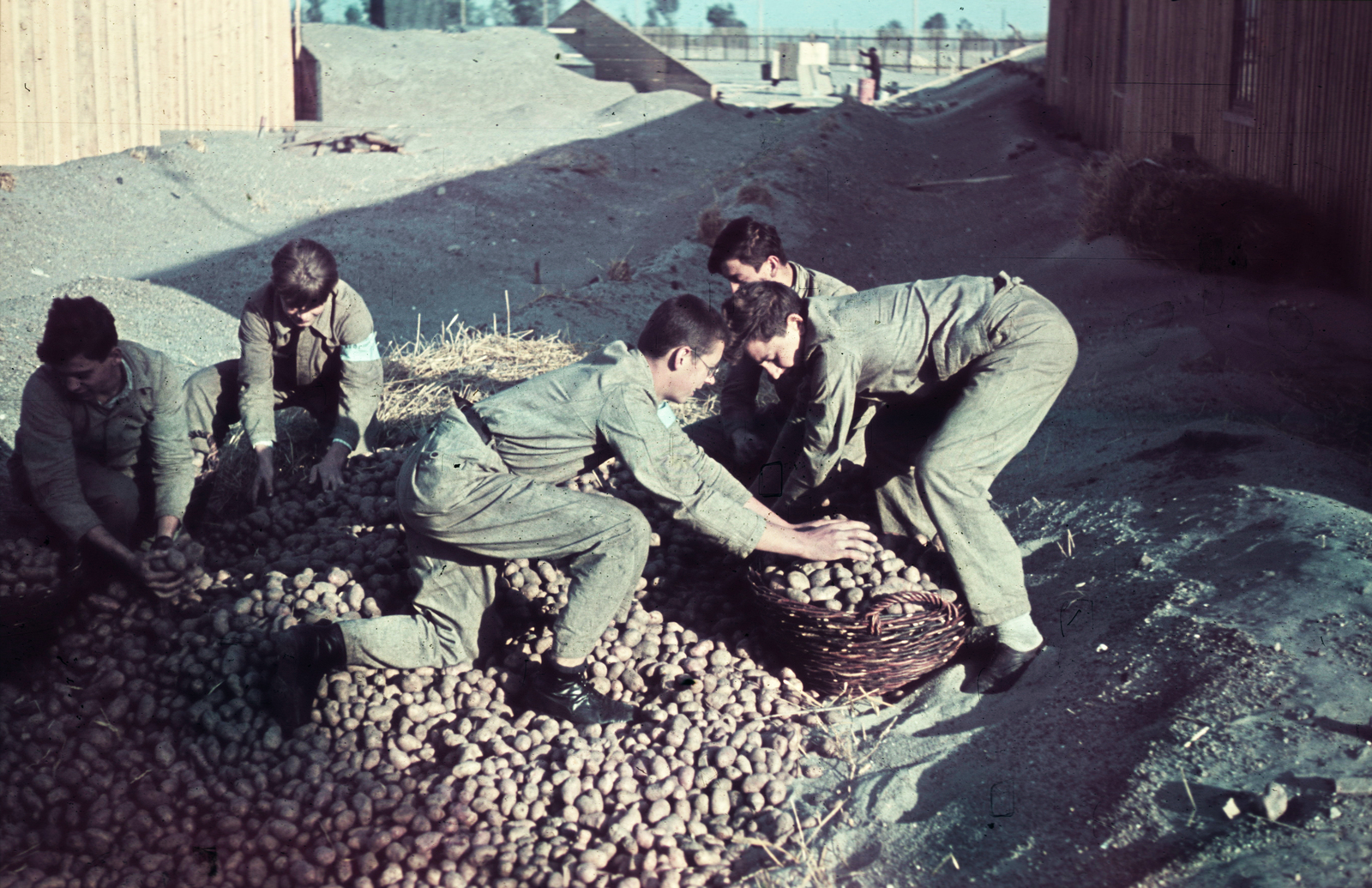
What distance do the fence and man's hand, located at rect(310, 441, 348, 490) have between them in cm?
3547

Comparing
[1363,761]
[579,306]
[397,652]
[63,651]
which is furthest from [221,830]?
[579,306]

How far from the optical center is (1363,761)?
2.64 meters

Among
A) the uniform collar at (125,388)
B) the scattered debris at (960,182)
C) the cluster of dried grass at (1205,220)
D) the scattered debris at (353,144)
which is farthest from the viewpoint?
the scattered debris at (353,144)

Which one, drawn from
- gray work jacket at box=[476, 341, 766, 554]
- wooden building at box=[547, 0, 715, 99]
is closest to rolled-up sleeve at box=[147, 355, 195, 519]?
gray work jacket at box=[476, 341, 766, 554]

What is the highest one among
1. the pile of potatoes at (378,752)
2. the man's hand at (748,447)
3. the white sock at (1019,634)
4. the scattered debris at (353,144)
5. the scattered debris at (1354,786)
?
the scattered debris at (353,144)

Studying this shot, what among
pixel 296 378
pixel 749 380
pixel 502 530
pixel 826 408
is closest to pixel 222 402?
pixel 296 378

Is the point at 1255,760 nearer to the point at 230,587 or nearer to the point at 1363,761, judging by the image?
the point at 1363,761

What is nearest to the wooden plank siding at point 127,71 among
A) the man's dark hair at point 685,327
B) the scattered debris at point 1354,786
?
the man's dark hair at point 685,327

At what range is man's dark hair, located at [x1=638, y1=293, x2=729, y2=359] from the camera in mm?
3428

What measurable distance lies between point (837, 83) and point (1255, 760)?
3209 centimetres

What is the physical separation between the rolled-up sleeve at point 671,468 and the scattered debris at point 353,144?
1421 centimetres

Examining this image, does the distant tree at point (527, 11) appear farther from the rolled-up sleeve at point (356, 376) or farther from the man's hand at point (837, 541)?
the man's hand at point (837, 541)

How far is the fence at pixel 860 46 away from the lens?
38.3 m

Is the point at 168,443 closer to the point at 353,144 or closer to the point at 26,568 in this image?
the point at 26,568
